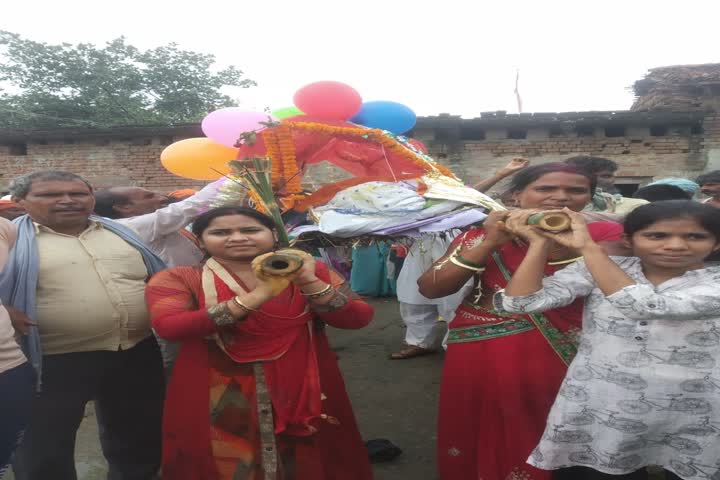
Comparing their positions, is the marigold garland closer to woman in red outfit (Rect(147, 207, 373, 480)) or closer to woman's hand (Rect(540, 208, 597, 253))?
woman in red outfit (Rect(147, 207, 373, 480))

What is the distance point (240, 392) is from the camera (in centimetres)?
182

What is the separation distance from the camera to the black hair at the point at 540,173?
6.14 ft

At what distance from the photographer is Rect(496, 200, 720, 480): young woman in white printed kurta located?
1452mm

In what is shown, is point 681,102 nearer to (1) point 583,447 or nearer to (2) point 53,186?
(1) point 583,447

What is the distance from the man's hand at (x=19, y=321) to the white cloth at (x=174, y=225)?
699mm

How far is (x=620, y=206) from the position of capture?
332 cm

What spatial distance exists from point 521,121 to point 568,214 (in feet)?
26.1

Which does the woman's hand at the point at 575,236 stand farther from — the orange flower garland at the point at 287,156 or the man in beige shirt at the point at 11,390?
the man in beige shirt at the point at 11,390

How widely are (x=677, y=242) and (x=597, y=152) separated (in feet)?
27.3

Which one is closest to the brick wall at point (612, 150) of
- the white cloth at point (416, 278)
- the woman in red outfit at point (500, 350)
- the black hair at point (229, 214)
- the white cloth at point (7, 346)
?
the white cloth at point (416, 278)

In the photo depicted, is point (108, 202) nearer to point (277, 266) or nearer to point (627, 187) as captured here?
point (277, 266)

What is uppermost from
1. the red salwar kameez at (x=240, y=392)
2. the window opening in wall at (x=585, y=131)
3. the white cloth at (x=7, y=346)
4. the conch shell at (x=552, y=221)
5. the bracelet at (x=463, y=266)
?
the window opening in wall at (x=585, y=131)

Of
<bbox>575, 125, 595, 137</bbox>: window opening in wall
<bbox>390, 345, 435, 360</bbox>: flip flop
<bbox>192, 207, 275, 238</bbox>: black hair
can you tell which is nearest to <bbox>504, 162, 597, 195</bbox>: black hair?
<bbox>192, 207, 275, 238</bbox>: black hair

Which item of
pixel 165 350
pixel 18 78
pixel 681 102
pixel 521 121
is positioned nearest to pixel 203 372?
pixel 165 350
